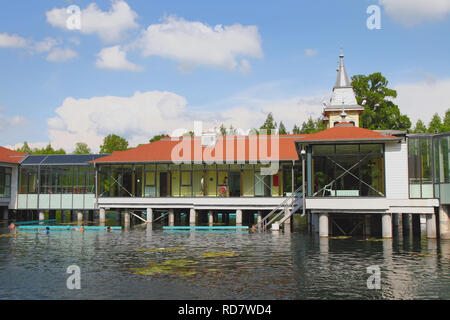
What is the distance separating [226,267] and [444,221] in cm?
1746

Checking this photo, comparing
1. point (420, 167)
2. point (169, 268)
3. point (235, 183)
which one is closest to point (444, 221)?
point (420, 167)

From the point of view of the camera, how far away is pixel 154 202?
43.6 m

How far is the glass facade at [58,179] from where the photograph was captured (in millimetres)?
50250

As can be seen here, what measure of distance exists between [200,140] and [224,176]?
19.6ft

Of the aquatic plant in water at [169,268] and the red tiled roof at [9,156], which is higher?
the red tiled roof at [9,156]

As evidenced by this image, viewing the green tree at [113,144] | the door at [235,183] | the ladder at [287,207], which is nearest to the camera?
the ladder at [287,207]

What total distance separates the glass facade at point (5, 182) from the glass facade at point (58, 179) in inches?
47.2

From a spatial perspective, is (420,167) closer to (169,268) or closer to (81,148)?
(169,268)

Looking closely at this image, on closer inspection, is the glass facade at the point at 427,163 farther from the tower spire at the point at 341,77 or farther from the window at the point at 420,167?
the tower spire at the point at 341,77

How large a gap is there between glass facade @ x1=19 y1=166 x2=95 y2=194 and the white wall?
32.2 m

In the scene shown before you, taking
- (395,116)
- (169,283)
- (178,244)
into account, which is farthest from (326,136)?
(395,116)

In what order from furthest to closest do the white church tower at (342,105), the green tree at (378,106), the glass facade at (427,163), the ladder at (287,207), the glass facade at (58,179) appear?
the green tree at (378,106), the white church tower at (342,105), the glass facade at (58,179), the ladder at (287,207), the glass facade at (427,163)

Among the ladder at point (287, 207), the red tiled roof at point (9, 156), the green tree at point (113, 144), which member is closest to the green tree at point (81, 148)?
the green tree at point (113, 144)
